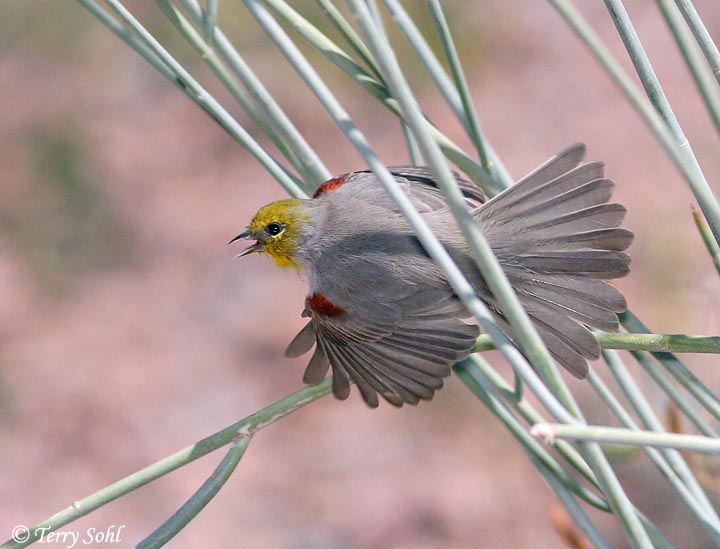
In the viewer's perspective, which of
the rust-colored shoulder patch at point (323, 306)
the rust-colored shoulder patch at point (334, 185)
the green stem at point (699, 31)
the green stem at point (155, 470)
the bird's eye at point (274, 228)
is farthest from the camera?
the bird's eye at point (274, 228)

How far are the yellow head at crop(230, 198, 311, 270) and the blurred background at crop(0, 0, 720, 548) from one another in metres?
2.30

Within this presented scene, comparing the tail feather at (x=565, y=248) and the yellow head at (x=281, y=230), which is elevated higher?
the yellow head at (x=281, y=230)

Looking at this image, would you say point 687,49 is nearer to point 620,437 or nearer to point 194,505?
point 620,437

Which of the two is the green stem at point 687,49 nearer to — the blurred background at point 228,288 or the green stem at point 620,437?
the green stem at point 620,437

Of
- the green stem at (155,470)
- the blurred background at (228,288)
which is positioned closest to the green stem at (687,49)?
the green stem at (155,470)

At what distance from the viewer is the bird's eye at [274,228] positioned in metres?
2.90

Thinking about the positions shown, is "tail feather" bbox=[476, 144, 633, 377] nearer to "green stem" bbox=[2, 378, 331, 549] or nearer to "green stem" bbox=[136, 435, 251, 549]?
"green stem" bbox=[2, 378, 331, 549]

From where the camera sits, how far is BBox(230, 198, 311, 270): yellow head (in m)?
2.84

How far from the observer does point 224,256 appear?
609 cm

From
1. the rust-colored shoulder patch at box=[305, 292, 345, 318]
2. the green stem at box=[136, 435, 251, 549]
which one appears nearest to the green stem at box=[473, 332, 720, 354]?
the green stem at box=[136, 435, 251, 549]

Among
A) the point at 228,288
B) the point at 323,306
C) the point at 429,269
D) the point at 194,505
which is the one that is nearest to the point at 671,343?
the point at 429,269

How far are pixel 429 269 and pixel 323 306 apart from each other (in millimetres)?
387

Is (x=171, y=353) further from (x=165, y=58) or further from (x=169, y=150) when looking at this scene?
(x=165, y=58)

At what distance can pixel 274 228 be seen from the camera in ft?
9.59
